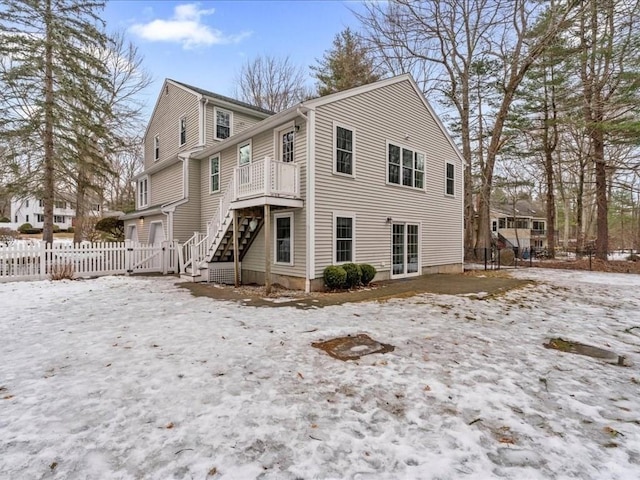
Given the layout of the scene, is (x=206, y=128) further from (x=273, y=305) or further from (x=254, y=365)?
(x=254, y=365)

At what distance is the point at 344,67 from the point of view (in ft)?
76.6

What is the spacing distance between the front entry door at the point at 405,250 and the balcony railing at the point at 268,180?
14.2ft

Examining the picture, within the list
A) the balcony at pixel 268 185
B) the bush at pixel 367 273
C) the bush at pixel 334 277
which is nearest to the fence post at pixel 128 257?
the balcony at pixel 268 185

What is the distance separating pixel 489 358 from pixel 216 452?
345cm

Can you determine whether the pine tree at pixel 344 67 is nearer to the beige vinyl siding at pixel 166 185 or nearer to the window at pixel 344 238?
the beige vinyl siding at pixel 166 185

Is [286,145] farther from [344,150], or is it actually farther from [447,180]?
[447,180]

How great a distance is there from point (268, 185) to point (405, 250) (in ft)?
19.6

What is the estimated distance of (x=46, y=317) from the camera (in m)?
6.09

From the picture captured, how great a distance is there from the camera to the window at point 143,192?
1752cm

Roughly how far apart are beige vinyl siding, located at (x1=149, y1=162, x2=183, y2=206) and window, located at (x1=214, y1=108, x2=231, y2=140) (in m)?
2.24

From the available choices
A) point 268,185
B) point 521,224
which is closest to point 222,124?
point 268,185

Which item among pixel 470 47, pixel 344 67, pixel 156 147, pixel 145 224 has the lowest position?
pixel 145 224

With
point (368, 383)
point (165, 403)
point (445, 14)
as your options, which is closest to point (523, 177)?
point (445, 14)

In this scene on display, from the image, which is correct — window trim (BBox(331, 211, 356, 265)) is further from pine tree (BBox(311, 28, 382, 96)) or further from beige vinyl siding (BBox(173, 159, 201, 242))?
pine tree (BBox(311, 28, 382, 96))
